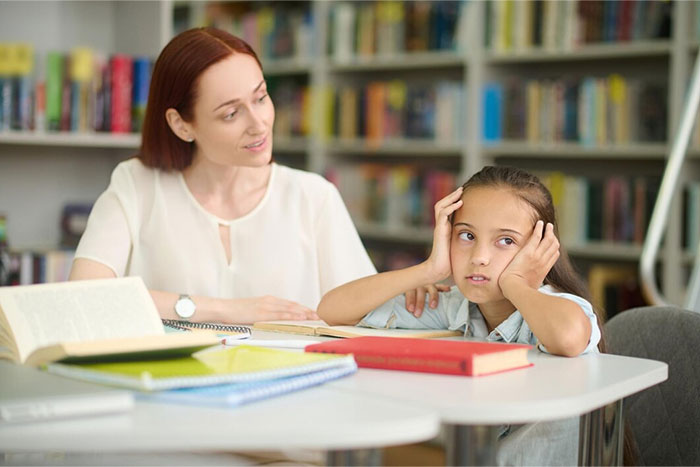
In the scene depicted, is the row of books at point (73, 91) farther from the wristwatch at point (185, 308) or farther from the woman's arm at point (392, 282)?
the woman's arm at point (392, 282)

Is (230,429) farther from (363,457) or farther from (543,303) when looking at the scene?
(543,303)

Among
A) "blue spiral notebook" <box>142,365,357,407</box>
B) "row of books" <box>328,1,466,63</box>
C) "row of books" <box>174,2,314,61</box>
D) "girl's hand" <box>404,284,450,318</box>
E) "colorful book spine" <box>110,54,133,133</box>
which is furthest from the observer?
"row of books" <box>174,2,314,61</box>

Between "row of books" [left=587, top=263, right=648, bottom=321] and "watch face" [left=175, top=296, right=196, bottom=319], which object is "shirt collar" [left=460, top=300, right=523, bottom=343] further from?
"row of books" [left=587, top=263, right=648, bottom=321]

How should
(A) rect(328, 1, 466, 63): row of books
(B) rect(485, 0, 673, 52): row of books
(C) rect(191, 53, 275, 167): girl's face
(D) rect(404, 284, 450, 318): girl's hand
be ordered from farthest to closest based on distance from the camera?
(A) rect(328, 1, 466, 63): row of books, (B) rect(485, 0, 673, 52): row of books, (C) rect(191, 53, 275, 167): girl's face, (D) rect(404, 284, 450, 318): girl's hand

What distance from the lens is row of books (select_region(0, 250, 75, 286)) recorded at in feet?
9.65

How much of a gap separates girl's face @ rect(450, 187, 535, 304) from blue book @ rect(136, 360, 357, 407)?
420mm

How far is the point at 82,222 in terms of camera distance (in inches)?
126

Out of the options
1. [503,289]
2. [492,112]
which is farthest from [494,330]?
[492,112]

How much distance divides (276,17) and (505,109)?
142cm

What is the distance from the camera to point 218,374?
105 cm

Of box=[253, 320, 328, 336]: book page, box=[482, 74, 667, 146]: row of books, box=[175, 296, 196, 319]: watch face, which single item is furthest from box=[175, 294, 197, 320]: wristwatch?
box=[482, 74, 667, 146]: row of books

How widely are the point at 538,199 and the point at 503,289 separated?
7.1 inches

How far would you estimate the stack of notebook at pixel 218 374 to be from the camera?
101 cm

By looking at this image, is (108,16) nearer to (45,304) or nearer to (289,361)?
(45,304)
